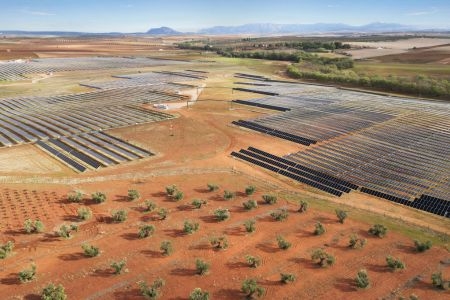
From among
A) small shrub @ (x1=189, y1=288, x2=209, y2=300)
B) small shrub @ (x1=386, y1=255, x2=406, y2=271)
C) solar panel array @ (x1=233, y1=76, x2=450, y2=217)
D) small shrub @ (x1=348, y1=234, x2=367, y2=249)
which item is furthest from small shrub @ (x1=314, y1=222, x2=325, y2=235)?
small shrub @ (x1=189, y1=288, x2=209, y2=300)

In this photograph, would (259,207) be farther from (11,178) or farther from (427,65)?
(427,65)

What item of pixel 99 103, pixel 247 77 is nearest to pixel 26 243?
pixel 99 103

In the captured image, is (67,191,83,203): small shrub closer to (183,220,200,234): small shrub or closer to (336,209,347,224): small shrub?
(183,220,200,234): small shrub

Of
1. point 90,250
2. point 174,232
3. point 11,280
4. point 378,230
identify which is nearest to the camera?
point 11,280

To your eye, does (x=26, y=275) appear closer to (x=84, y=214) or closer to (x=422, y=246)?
(x=84, y=214)

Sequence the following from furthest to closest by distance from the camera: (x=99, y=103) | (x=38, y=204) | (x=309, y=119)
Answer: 1. (x=99, y=103)
2. (x=309, y=119)
3. (x=38, y=204)

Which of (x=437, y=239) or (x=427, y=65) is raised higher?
(x=427, y=65)

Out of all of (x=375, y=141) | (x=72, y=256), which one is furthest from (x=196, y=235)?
(x=375, y=141)

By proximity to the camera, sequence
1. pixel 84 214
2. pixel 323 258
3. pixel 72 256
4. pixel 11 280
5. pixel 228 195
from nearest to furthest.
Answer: pixel 11 280
pixel 323 258
pixel 72 256
pixel 84 214
pixel 228 195
